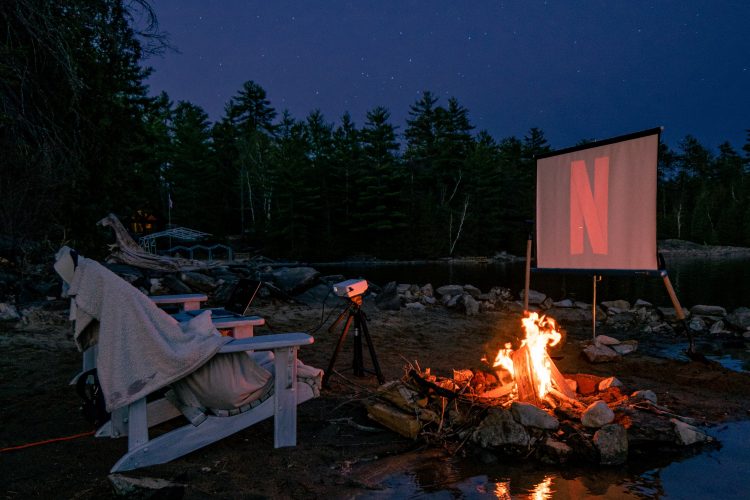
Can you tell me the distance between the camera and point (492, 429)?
399cm

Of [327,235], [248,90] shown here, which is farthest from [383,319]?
[248,90]

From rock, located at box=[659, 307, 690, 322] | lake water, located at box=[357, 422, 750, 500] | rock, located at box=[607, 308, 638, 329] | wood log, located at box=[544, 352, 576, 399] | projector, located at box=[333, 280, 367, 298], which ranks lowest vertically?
lake water, located at box=[357, 422, 750, 500]

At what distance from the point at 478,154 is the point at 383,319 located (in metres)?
41.6

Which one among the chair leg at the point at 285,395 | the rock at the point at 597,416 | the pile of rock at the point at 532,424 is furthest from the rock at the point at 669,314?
the chair leg at the point at 285,395

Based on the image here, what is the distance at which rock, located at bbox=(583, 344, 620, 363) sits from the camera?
22.9 feet

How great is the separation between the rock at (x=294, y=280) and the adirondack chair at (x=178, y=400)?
27.2 feet

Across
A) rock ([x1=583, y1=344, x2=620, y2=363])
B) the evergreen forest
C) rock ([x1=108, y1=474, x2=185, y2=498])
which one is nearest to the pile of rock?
rock ([x1=108, y1=474, x2=185, y2=498])

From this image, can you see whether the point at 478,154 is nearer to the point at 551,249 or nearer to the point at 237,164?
the point at 237,164

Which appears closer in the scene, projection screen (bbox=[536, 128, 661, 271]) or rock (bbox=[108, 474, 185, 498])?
rock (bbox=[108, 474, 185, 498])

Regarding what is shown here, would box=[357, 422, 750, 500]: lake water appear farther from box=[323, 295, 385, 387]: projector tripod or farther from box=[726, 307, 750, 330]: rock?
box=[726, 307, 750, 330]: rock

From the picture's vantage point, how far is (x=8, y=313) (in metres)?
7.69

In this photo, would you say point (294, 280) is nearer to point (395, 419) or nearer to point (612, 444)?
point (395, 419)

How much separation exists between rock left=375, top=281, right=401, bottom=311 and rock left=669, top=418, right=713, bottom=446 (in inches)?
304

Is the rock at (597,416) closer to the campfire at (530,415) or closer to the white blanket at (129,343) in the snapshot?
the campfire at (530,415)
